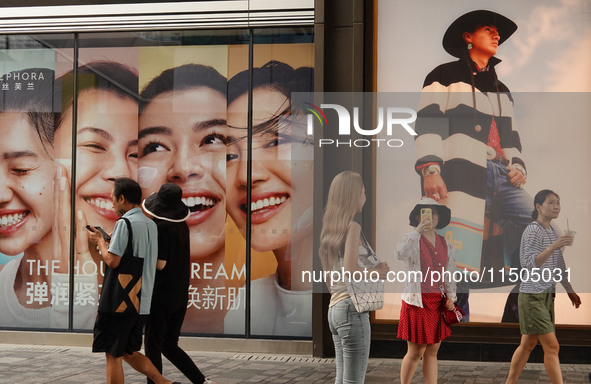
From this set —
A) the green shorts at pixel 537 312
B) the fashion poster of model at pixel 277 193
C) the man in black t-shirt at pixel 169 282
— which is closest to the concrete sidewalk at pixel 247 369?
the fashion poster of model at pixel 277 193

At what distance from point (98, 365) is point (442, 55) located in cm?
534

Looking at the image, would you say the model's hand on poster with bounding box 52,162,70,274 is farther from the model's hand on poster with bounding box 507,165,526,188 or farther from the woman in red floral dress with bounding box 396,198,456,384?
the model's hand on poster with bounding box 507,165,526,188

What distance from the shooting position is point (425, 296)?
6164 mm

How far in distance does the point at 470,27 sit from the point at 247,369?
4739mm

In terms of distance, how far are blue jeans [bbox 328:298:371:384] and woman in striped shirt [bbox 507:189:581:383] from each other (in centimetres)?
203

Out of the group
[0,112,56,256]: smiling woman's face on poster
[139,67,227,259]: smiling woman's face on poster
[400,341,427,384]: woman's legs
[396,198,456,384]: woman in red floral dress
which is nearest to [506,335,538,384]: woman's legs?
[396,198,456,384]: woman in red floral dress

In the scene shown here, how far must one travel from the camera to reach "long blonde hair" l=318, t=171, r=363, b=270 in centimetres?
516

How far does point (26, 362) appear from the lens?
8.46m

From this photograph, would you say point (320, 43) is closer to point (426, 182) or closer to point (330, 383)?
point (426, 182)

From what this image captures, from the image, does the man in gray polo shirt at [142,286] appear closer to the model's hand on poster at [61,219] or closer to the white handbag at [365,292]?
the white handbag at [365,292]

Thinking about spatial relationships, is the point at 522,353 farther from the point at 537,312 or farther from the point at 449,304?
the point at 449,304

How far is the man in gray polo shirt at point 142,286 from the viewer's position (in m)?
5.93

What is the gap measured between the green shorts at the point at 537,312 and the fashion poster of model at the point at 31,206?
5977mm

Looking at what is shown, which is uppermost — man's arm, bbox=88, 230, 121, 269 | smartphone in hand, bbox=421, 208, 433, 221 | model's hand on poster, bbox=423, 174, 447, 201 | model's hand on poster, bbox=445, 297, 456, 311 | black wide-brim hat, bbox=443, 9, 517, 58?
black wide-brim hat, bbox=443, 9, 517, 58
